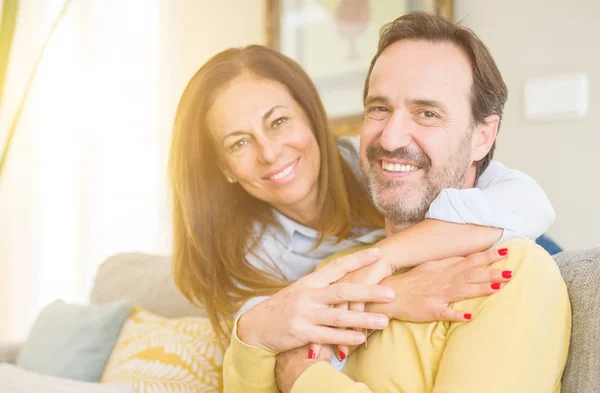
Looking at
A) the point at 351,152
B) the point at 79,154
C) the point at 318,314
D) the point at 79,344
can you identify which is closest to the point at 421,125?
the point at 318,314

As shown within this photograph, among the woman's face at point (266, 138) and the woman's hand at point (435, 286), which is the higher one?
the woman's face at point (266, 138)

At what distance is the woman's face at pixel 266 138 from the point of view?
66.0 inches

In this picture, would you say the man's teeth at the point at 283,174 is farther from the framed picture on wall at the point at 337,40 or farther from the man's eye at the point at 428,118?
the framed picture on wall at the point at 337,40

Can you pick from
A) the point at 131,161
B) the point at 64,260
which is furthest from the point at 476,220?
the point at 64,260

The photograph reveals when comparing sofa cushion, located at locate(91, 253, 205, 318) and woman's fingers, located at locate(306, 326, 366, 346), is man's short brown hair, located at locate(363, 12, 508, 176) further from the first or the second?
sofa cushion, located at locate(91, 253, 205, 318)

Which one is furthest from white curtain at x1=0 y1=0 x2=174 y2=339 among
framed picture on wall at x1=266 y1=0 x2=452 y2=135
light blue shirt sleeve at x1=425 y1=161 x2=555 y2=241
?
light blue shirt sleeve at x1=425 y1=161 x2=555 y2=241

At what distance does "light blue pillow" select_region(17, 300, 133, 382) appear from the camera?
199 cm

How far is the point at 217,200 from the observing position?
1897 mm

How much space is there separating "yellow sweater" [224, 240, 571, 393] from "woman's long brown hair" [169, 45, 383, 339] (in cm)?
56

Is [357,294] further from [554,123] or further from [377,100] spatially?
[554,123]

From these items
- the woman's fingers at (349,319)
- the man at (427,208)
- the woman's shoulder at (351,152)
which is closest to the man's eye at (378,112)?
the man at (427,208)

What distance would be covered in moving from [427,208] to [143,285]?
1344mm

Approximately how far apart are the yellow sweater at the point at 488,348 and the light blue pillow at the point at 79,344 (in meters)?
1.05

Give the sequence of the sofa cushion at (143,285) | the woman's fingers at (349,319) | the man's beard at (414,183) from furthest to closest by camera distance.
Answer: the sofa cushion at (143,285) → the man's beard at (414,183) → the woman's fingers at (349,319)
